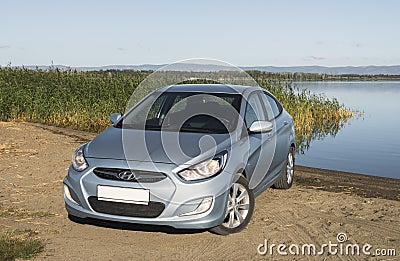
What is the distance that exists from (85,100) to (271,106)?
41.0ft

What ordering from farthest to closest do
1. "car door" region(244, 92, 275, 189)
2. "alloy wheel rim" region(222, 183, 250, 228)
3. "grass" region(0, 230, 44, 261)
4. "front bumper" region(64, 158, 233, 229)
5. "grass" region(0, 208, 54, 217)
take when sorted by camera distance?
"grass" region(0, 208, 54, 217), "car door" region(244, 92, 275, 189), "alloy wheel rim" region(222, 183, 250, 228), "front bumper" region(64, 158, 233, 229), "grass" region(0, 230, 44, 261)

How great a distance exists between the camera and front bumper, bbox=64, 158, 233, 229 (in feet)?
15.7

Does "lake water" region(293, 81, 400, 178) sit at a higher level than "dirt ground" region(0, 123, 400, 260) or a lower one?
lower

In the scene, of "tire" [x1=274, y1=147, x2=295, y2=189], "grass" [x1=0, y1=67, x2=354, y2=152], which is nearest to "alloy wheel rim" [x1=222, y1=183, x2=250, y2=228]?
"tire" [x1=274, y1=147, x2=295, y2=189]

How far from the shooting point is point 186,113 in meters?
6.30

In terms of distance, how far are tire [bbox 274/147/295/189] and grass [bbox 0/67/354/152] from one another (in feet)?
30.1

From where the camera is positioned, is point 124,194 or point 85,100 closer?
point 124,194

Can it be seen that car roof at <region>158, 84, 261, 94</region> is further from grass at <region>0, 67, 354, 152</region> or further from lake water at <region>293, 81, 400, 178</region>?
grass at <region>0, 67, 354, 152</region>

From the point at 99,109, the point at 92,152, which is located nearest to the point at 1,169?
the point at 92,152

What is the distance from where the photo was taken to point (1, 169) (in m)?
8.88

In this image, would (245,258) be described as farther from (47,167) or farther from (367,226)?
(47,167)

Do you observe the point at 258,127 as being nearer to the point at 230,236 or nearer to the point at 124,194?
the point at 230,236

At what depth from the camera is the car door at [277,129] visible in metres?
6.76

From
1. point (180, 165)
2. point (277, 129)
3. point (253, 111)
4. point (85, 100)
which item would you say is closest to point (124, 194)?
point (180, 165)
